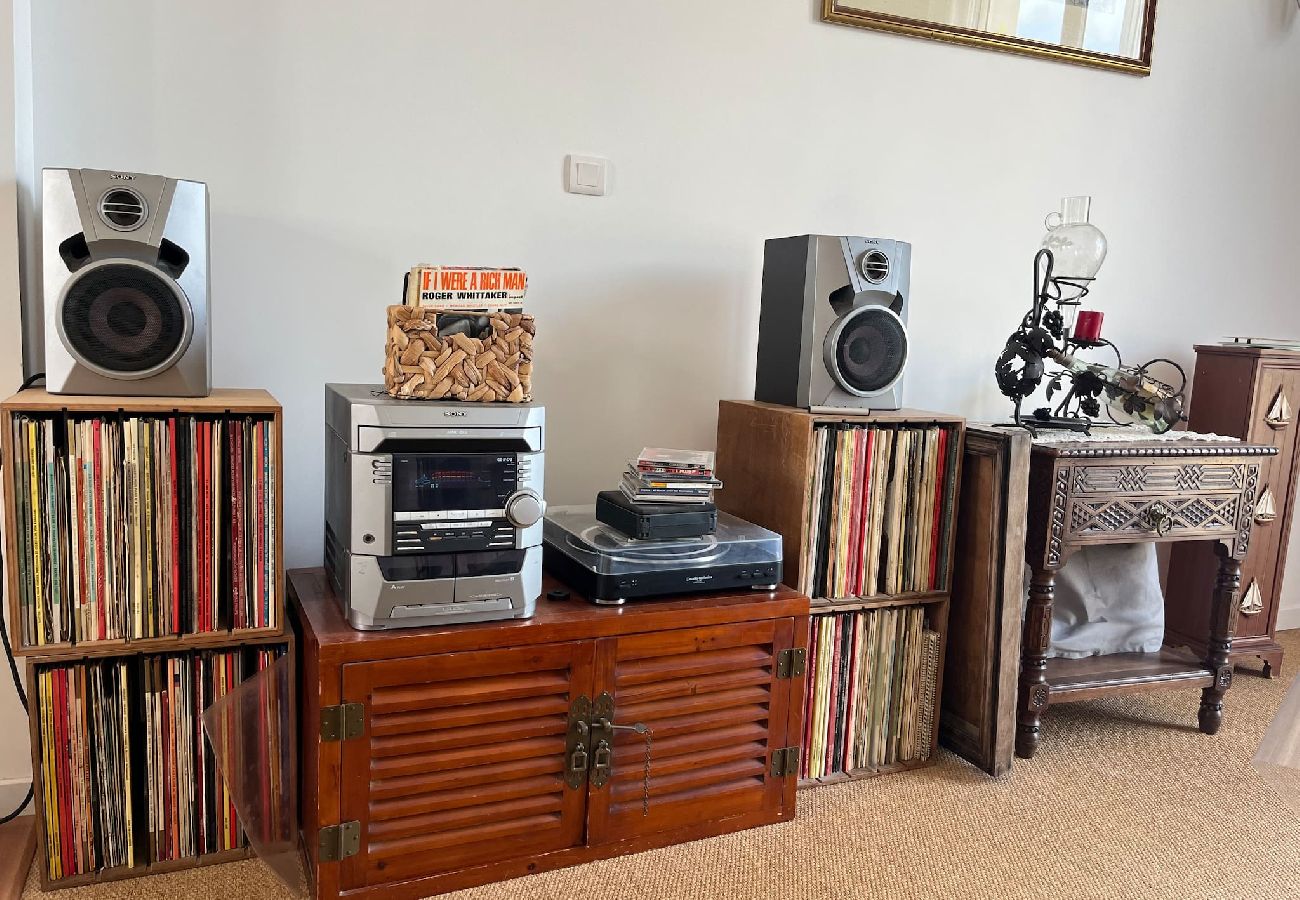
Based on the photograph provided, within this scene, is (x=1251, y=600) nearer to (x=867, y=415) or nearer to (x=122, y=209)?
(x=867, y=415)

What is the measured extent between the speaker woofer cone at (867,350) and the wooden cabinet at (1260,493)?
129cm

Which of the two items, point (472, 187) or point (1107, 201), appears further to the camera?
point (1107, 201)

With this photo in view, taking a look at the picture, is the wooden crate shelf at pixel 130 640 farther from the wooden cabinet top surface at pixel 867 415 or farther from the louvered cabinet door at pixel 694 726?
the wooden cabinet top surface at pixel 867 415

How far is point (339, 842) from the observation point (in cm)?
153

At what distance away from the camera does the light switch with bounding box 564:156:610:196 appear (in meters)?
2.10

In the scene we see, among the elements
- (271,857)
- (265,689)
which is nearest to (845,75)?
(265,689)

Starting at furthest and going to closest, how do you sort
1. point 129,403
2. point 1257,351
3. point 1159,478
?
point 1257,351 < point 1159,478 < point 129,403

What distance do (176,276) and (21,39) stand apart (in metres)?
0.51

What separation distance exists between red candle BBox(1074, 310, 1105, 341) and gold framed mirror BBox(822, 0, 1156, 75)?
0.73 metres

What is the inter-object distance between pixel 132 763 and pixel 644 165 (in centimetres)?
155

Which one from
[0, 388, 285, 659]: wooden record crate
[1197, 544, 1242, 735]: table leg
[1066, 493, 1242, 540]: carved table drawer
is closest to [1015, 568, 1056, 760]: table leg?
[1066, 493, 1242, 540]: carved table drawer

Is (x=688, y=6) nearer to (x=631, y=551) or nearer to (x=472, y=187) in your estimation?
(x=472, y=187)

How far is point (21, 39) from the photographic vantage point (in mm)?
1627

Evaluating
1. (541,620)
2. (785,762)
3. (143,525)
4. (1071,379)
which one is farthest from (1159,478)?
(143,525)
